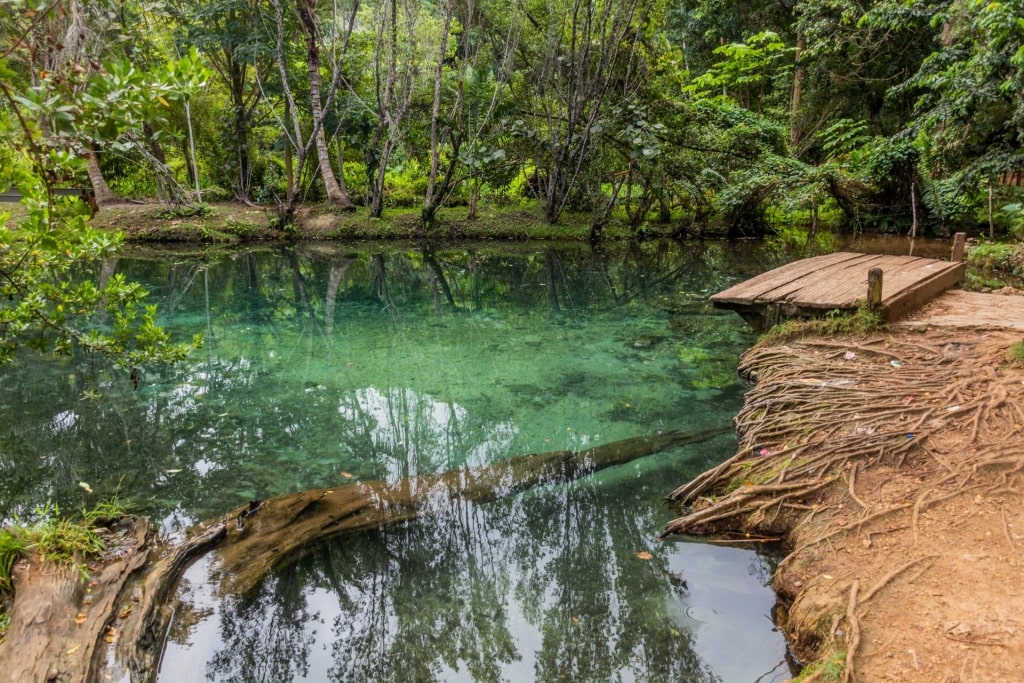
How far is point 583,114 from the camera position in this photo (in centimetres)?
1527

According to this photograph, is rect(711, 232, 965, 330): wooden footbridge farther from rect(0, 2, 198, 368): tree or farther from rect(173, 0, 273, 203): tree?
rect(173, 0, 273, 203): tree

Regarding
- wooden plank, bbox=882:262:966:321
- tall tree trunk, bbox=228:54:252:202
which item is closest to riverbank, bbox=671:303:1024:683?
wooden plank, bbox=882:262:966:321

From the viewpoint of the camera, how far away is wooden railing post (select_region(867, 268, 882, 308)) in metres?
5.61

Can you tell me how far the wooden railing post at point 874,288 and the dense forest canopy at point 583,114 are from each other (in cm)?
738

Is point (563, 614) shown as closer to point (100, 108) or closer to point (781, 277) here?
point (100, 108)

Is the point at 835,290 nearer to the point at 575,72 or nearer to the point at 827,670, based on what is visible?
the point at 827,670

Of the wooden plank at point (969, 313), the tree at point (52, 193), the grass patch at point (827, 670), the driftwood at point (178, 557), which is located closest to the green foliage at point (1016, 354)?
the wooden plank at point (969, 313)

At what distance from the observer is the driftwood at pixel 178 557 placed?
110 inches

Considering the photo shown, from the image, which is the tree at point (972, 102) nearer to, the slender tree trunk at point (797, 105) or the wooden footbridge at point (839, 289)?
the wooden footbridge at point (839, 289)

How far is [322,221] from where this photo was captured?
16.3m

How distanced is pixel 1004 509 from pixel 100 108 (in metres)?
4.40

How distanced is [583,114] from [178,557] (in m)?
13.7

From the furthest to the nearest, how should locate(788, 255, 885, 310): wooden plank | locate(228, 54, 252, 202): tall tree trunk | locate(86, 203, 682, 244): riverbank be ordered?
locate(228, 54, 252, 202): tall tree trunk < locate(86, 203, 682, 244): riverbank < locate(788, 255, 885, 310): wooden plank

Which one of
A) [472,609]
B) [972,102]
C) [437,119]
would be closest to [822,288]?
[472,609]
